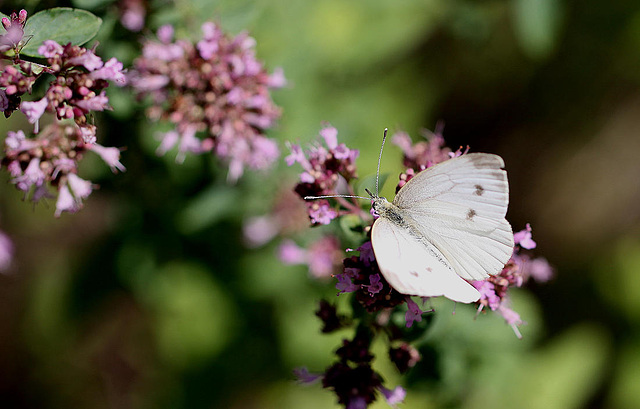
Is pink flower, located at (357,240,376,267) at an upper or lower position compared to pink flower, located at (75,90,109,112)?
lower

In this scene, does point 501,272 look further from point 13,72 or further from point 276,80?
point 13,72

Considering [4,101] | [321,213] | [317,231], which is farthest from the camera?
[317,231]

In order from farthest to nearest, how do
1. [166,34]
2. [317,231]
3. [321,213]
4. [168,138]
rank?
[317,231], [168,138], [166,34], [321,213]

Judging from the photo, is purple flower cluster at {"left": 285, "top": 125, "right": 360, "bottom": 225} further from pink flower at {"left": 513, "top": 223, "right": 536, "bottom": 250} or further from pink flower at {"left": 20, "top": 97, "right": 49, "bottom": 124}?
pink flower at {"left": 20, "top": 97, "right": 49, "bottom": 124}

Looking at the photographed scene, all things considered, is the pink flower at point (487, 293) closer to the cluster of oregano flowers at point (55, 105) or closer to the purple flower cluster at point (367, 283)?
the purple flower cluster at point (367, 283)

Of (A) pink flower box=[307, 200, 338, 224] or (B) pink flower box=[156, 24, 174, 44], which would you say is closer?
(A) pink flower box=[307, 200, 338, 224]

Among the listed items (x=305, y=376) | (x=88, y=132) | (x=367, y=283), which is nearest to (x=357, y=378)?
(x=305, y=376)

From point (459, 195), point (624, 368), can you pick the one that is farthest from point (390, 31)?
point (624, 368)

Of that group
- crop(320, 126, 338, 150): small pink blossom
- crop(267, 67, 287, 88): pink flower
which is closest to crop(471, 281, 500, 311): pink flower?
crop(320, 126, 338, 150): small pink blossom

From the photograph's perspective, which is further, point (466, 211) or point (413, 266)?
point (466, 211)
